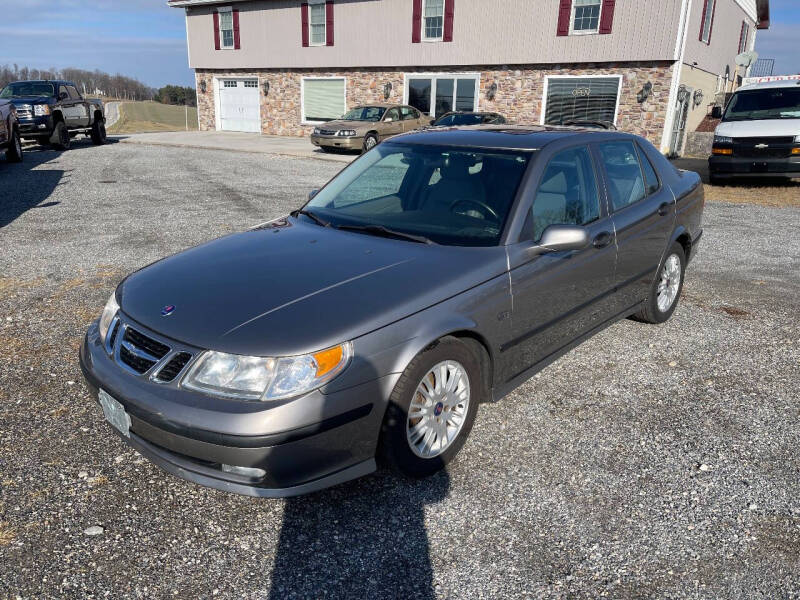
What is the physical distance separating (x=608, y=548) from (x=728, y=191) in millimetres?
13231

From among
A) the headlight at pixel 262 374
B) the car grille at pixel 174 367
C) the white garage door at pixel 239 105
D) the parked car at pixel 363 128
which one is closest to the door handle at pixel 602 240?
the headlight at pixel 262 374

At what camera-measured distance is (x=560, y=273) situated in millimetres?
3732

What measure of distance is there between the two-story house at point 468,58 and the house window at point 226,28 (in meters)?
0.06

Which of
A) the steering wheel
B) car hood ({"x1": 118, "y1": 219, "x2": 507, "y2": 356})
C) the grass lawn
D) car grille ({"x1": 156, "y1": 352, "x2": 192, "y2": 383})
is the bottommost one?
the grass lawn

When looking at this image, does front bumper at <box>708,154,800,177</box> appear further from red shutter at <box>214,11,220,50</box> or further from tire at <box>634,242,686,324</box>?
red shutter at <box>214,11,220,50</box>

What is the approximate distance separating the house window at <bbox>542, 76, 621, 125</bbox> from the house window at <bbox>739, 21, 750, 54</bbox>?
13.7 metres

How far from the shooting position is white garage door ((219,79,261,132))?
30234 mm

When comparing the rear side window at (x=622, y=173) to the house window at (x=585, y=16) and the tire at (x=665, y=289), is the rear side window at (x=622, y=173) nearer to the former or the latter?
the tire at (x=665, y=289)

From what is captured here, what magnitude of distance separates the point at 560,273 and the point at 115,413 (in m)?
2.50

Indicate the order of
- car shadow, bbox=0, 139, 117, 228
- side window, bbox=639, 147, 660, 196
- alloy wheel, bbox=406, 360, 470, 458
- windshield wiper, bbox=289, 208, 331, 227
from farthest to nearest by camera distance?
car shadow, bbox=0, 139, 117, 228 < side window, bbox=639, 147, 660, 196 < windshield wiper, bbox=289, 208, 331, 227 < alloy wheel, bbox=406, 360, 470, 458

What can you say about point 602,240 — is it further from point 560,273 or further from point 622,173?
point 622,173

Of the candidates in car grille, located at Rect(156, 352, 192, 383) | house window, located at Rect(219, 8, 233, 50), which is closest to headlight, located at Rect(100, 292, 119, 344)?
car grille, located at Rect(156, 352, 192, 383)

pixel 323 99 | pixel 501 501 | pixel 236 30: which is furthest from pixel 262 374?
pixel 236 30

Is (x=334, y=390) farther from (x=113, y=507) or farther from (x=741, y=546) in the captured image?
(x=741, y=546)
